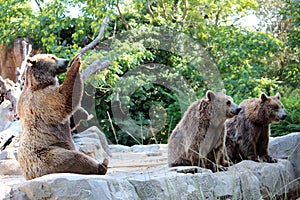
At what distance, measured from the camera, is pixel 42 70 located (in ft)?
15.7

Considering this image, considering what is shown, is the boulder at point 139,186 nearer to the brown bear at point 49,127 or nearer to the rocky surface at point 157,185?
the rocky surface at point 157,185

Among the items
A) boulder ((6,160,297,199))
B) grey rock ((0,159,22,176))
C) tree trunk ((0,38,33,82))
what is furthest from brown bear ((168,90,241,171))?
tree trunk ((0,38,33,82))

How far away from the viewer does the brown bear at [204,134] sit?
17.8 ft

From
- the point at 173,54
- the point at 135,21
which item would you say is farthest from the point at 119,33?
the point at 173,54

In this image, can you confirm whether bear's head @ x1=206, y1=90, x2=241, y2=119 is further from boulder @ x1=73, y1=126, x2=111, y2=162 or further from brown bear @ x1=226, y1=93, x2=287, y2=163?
boulder @ x1=73, y1=126, x2=111, y2=162

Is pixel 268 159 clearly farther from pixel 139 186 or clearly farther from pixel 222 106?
pixel 139 186

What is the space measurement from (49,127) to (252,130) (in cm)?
274

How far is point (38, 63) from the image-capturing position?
15.9 ft

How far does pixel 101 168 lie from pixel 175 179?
694 millimetres

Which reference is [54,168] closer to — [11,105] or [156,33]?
[11,105]

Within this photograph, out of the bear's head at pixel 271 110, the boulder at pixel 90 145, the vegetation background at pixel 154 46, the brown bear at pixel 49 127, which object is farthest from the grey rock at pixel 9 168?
the vegetation background at pixel 154 46

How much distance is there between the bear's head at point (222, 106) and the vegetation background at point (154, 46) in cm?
592

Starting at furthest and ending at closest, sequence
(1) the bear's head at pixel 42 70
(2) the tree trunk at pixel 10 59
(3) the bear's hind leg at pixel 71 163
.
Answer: (2) the tree trunk at pixel 10 59 → (1) the bear's head at pixel 42 70 → (3) the bear's hind leg at pixel 71 163

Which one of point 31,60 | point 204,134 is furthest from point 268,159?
point 31,60
